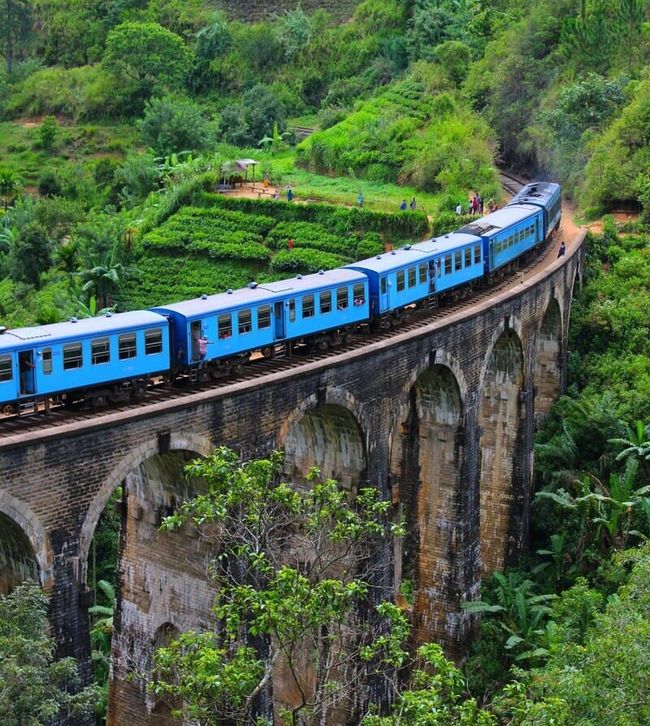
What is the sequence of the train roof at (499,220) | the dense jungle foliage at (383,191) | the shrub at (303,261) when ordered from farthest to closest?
the shrub at (303,261) < the train roof at (499,220) < the dense jungle foliage at (383,191)

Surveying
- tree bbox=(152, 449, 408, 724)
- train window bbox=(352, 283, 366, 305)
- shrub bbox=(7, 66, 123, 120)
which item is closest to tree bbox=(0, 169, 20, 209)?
shrub bbox=(7, 66, 123, 120)

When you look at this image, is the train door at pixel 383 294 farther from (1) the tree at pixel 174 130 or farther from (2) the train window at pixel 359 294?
Answer: (1) the tree at pixel 174 130

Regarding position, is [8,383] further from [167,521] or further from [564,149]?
[564,149]

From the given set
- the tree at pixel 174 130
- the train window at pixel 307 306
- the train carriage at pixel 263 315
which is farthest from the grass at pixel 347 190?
the train window at pixel 307 306

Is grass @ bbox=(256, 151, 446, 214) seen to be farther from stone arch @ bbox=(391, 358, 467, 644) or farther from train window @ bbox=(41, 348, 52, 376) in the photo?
train window @ bbox=(41, 348, 52, 376)

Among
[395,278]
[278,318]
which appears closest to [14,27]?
[395,278]

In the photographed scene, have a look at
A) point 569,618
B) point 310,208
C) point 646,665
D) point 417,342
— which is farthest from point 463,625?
point 310,208
